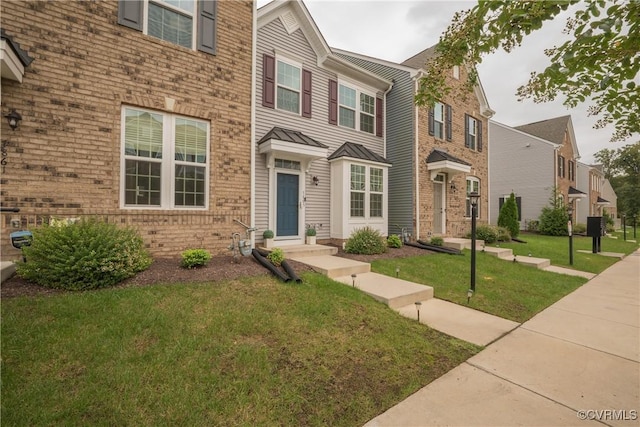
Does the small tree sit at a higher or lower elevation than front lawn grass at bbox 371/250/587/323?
higher

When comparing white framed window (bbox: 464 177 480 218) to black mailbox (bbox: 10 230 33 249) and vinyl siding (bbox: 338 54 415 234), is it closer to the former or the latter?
vinyl siding (bbox: 338 54 415 234)

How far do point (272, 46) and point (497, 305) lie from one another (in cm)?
875

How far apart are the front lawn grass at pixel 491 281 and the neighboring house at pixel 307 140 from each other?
251 centimetres

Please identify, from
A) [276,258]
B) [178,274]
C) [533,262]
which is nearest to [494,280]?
[533,262]

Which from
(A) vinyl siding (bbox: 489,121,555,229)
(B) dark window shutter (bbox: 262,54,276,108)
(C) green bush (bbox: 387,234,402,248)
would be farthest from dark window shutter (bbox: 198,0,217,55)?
(A) vinyl siding (bbox: 489,121,555,229)

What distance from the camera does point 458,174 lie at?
13.2 metres

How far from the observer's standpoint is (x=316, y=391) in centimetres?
260

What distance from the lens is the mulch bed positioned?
390 cm

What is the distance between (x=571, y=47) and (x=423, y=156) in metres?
9.51

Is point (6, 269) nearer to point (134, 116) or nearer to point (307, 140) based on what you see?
point (134, 116)

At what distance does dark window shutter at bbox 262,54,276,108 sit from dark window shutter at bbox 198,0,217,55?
6.57 ft

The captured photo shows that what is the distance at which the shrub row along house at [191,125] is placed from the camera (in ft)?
15.8

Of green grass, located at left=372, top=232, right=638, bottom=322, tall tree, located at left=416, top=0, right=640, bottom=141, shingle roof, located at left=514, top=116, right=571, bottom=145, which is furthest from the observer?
shingle roof, located at left=514, top=116, right=571, bottom=145

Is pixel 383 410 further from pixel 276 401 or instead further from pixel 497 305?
pixel 497 305
